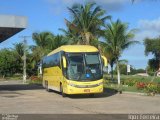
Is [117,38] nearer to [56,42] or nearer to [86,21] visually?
[86,21]

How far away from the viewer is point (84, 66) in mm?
26406

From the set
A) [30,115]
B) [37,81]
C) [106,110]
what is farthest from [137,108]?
[37,81]

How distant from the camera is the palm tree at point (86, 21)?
157 feet

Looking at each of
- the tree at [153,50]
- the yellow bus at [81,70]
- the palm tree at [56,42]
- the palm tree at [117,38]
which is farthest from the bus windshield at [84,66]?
the tree at [153,50]

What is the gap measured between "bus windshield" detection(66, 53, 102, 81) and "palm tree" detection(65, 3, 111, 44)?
816 inches

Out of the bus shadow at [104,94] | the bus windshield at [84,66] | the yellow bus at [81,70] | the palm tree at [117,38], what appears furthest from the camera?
the palm tree at [117,38]

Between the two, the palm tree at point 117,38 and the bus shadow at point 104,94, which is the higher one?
the palm tree at point 117,38

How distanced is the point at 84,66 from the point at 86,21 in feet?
72.5

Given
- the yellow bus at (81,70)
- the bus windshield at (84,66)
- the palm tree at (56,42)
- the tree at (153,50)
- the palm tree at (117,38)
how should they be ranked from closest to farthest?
the yellow bus at (81,70) → the bus windshield at (84,66) → the palm tree at (117,38) → the palm tree at (56,42) → the tree at (153,50)

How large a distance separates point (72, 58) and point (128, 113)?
33.9 ft

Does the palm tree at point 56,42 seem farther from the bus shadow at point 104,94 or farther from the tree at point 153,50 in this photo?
the bus shadow at point 104,94

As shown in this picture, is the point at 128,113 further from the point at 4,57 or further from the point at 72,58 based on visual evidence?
the point at 4,57

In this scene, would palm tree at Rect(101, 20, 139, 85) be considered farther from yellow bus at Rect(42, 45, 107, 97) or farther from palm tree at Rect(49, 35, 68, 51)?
palm tree at Rect(49, 35, 68, 51)

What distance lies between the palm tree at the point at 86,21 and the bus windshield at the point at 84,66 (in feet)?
68.0
